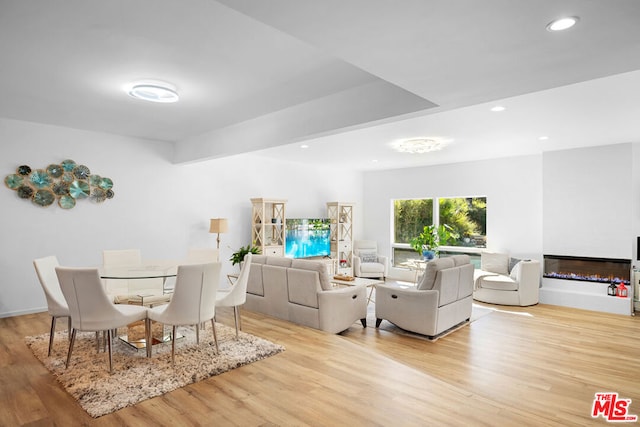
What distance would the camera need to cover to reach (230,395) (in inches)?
113

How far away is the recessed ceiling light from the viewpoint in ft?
6.45

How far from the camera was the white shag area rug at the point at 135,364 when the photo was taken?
281 centimetres

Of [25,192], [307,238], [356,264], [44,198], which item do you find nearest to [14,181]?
[25,192]

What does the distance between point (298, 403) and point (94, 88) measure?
11.6 feet

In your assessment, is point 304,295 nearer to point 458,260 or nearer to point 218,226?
point 458,260

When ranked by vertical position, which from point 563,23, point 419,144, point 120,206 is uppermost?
point 419,144

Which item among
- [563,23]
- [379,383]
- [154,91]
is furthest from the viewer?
[154,91]

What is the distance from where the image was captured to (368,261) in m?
9.15

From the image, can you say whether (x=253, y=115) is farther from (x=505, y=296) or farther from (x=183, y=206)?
(x=505, y=296)

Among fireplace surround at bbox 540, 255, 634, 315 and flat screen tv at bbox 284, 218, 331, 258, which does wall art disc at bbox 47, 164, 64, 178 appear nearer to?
flat screen tv at bbox 284, 218, 331, 258

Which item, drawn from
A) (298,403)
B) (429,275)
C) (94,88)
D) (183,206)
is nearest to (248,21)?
(94,88)

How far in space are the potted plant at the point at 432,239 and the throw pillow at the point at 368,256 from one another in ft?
3.25

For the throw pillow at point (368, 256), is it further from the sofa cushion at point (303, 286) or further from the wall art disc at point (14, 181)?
the wall art disc at point (14, 181)

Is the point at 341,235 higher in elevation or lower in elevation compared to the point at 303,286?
higher
